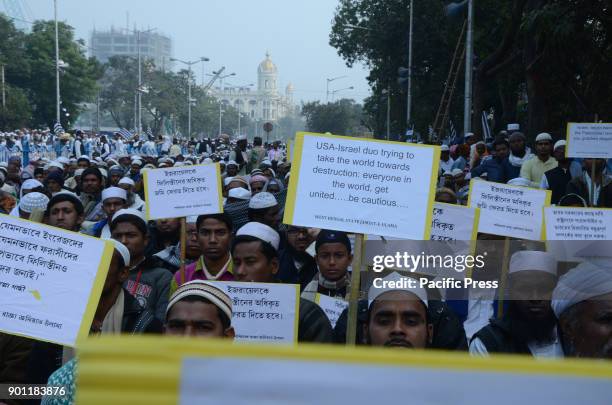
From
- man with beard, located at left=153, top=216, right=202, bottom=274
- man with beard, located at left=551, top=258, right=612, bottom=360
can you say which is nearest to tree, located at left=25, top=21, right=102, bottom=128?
man with beard, located at left=153, top=216, right=202, bottom=274

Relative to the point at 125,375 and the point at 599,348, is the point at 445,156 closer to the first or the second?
the point at 599,348

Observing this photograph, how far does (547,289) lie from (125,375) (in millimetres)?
3576

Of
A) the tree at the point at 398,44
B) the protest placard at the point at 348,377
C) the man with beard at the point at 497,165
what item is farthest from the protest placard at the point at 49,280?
the tree at the point at 398,44

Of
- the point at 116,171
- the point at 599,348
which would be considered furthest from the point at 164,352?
the point at 116,171

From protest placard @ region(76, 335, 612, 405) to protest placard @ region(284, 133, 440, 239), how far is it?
3191 mm

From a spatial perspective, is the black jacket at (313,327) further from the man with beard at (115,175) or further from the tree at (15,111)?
the tree at (15,111)

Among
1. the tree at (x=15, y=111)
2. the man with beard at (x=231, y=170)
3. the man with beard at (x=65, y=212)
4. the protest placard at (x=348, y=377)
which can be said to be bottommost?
the man with beard at (x=65, y=212)

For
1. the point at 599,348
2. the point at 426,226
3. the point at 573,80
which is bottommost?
the point at 599,348

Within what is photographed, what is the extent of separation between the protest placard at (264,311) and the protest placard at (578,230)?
182cm

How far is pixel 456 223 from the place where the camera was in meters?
5.79

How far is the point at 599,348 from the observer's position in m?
3.39

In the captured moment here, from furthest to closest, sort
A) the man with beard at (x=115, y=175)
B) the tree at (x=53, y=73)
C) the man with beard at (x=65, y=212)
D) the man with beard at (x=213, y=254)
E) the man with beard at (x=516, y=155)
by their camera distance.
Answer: the tree at (x=53, y=73), the man with beard at (x=115, y=175), the man with beard at (x=516, y=155), the man with beard at (x=65, y=212), the man with beard at (x=213, y=254)

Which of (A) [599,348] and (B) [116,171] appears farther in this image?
(B) [116,171]

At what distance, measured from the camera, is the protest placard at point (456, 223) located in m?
5.77
